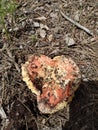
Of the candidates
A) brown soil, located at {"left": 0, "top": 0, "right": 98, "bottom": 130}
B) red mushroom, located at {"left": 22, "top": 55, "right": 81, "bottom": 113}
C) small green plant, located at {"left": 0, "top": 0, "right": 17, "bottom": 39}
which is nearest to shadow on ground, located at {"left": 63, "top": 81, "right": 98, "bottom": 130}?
brown soil, located at {"left": 0, "top": 0, "right": 98, "bottom": 130}

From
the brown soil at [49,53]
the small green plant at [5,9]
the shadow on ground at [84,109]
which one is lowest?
the shadow on ground at [84,109]

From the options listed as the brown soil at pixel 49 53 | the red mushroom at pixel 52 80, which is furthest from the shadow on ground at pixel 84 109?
the red mushroom at pixel 52 80

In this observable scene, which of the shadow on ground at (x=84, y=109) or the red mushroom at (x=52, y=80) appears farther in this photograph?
the shadow on ground at (x=84, y=109)

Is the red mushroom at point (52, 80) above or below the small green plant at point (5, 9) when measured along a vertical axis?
below

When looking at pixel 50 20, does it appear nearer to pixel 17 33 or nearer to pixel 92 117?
pixel 17 33

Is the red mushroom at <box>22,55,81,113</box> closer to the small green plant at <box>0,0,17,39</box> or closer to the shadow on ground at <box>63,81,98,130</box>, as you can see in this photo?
the shadow on ground at <box>63,81,98,130</box>

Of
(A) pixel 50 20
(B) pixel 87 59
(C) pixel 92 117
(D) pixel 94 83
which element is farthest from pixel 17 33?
(C) pixel 92 117

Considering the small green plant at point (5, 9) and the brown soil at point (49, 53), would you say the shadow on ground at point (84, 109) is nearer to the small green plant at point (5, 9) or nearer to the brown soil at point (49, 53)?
the brown soil at point (49, 53)
